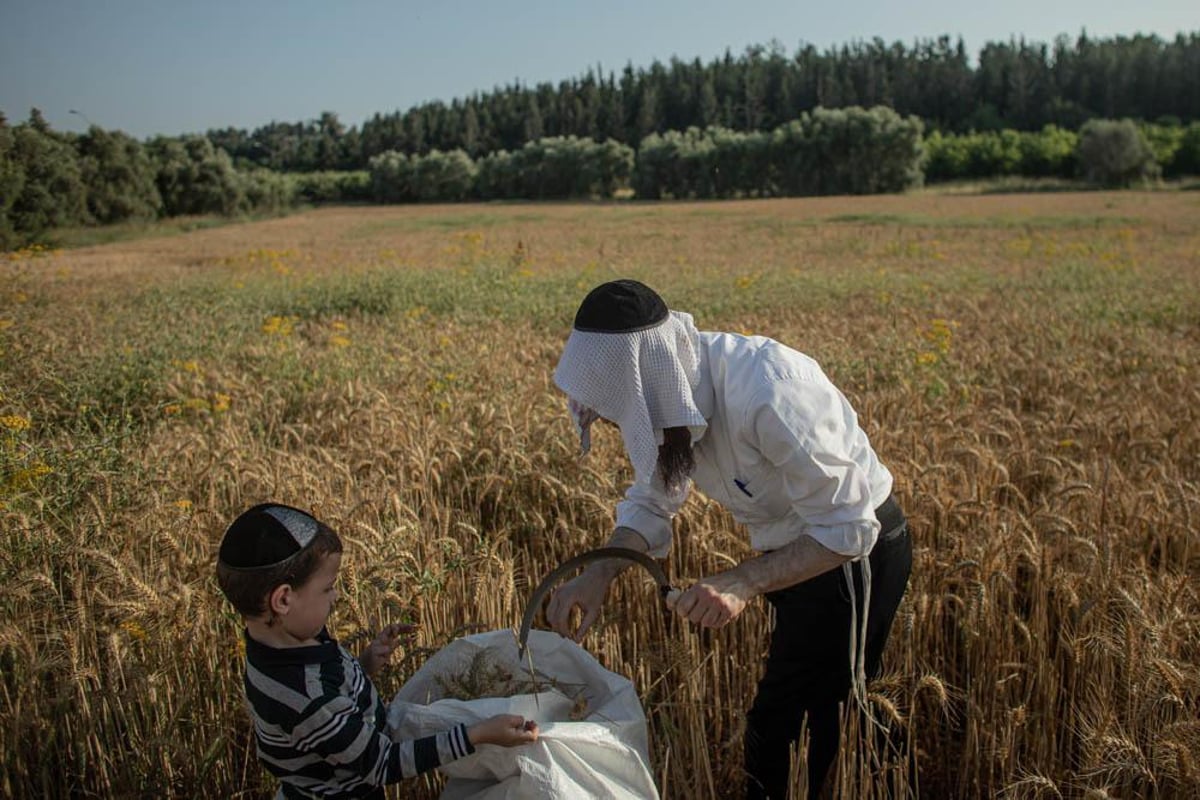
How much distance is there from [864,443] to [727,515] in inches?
67.7

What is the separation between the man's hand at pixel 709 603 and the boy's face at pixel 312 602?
781mm

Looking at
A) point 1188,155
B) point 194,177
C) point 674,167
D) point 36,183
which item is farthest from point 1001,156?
point 36,183

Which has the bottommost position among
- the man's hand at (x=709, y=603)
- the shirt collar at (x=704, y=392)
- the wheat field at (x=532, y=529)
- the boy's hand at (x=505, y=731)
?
the wheat field at (x=532, y=529)

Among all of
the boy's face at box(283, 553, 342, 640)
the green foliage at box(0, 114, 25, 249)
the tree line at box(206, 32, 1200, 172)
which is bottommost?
the boy's face at box(283, 553, 342, 640)

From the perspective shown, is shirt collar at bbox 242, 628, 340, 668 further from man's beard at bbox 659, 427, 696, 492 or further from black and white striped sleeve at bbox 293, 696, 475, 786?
man's beard at bbox 659, 427, 696, 492

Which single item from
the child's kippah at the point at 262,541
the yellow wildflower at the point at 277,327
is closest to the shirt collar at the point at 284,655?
the child's kippah at the point at 262,541

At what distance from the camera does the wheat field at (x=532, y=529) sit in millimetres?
2516

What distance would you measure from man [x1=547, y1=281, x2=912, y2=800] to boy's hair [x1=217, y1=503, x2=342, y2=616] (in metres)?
0.70

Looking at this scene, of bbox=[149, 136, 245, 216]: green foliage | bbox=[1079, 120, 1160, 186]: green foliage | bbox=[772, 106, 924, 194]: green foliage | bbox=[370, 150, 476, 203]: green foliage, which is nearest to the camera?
bbox=[149, 136, 245, 216]: green foliage

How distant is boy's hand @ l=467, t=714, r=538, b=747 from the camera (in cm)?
178

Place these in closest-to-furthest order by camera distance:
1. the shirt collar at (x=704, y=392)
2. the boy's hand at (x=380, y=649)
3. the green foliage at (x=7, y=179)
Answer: the shirt collar at (x=704, y=392)
the boy's hand at (x=380, y=649)
the green foliage at (x=7, y=179)

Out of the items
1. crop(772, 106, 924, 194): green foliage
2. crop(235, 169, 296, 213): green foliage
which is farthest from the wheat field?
crop(772, 106, 924, 194): green foliage

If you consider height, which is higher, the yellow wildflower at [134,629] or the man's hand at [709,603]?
the man's hand at [709,603]

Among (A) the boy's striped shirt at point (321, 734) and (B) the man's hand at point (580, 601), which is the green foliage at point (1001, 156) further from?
(A) the boy's striped shirt at point (321, 734)
